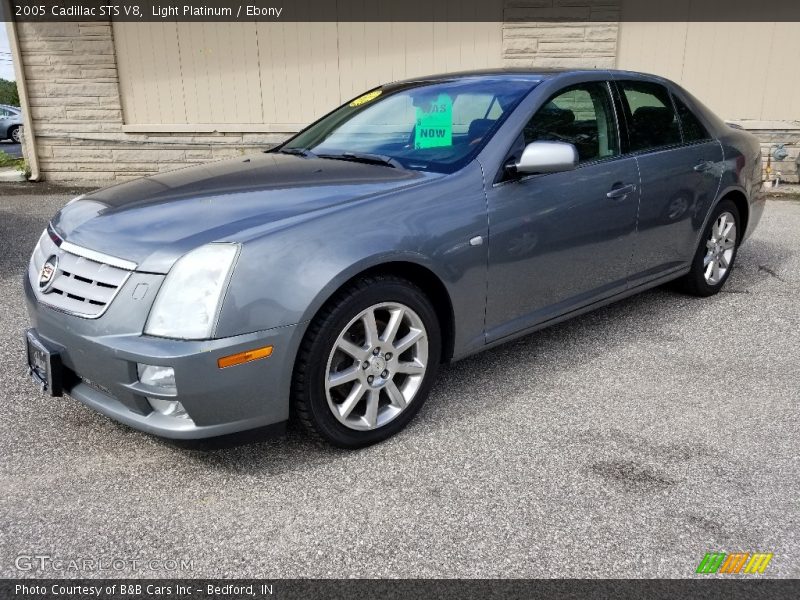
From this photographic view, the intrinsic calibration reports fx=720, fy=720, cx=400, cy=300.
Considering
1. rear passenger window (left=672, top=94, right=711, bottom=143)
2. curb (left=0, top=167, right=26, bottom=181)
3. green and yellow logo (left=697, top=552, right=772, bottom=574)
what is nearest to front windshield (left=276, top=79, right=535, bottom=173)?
rear passenger window (left=672, top=94, right=711, bottom=143)

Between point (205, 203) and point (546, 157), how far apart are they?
4.79 ft

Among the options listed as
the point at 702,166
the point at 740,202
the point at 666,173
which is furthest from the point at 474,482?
the point at 740,202

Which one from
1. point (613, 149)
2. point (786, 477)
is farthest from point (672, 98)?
point (786, 477)

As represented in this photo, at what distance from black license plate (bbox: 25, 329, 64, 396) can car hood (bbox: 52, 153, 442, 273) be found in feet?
1.37

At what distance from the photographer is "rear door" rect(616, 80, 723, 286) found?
3994 mm

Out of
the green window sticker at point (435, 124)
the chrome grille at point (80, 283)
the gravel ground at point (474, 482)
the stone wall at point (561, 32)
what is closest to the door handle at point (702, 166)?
the gravel ground at point (474, 482)

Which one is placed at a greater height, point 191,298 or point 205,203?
point 205,203

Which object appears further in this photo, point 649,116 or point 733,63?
point 733,63

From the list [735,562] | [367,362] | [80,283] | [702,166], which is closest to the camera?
[735,562]

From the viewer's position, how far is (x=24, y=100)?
30.3 ft

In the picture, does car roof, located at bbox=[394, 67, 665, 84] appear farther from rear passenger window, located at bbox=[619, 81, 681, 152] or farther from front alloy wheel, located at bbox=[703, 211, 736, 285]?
front alloy wheel, located at bbox=[703, 211, 736, 285]

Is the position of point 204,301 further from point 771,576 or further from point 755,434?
point 755,434

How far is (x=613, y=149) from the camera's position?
3.84 metres

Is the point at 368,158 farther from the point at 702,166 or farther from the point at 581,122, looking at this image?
the point at 702,166
